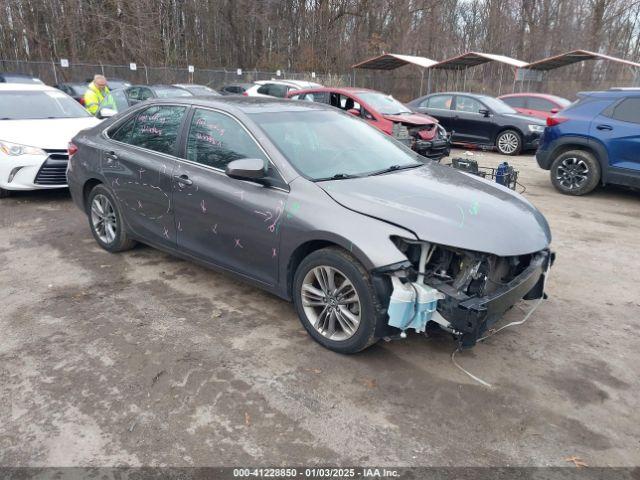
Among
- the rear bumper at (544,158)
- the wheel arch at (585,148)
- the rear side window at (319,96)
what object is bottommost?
the rear bumper at (544,158)

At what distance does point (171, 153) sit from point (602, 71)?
96.5 ft

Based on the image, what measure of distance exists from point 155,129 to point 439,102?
10.7 meters

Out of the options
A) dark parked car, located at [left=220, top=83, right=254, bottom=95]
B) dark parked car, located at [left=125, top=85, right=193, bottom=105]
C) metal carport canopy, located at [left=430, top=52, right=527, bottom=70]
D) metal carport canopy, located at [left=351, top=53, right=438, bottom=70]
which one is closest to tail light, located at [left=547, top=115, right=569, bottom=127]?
dark parked car, located at [left=125, top=85, right=193, bottom=105]

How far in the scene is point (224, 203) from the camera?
400cm

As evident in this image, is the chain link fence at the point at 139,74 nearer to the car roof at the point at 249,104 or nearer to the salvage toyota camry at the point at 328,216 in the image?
the car roof at the point at 249,104

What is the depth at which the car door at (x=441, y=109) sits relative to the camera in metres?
13.6

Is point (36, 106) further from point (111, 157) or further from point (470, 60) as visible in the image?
point (470, 60)

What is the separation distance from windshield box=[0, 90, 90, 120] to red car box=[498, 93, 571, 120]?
469 inches

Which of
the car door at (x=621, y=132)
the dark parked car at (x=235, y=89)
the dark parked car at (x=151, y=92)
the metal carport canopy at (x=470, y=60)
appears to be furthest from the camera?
the metal carport canopy at (x=470, y=60)

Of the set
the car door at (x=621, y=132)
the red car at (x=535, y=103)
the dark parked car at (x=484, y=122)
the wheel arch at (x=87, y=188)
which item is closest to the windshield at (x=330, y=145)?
the wheel arch at (x=87, y=188)

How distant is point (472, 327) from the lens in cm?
305

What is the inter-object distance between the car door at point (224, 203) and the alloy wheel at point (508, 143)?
1051 cm

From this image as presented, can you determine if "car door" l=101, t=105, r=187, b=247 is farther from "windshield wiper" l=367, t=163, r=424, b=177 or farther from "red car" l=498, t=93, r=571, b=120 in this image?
"red car" l=498, t=93, r=571, b=120

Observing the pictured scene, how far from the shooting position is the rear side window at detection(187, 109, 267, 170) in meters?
3.98
